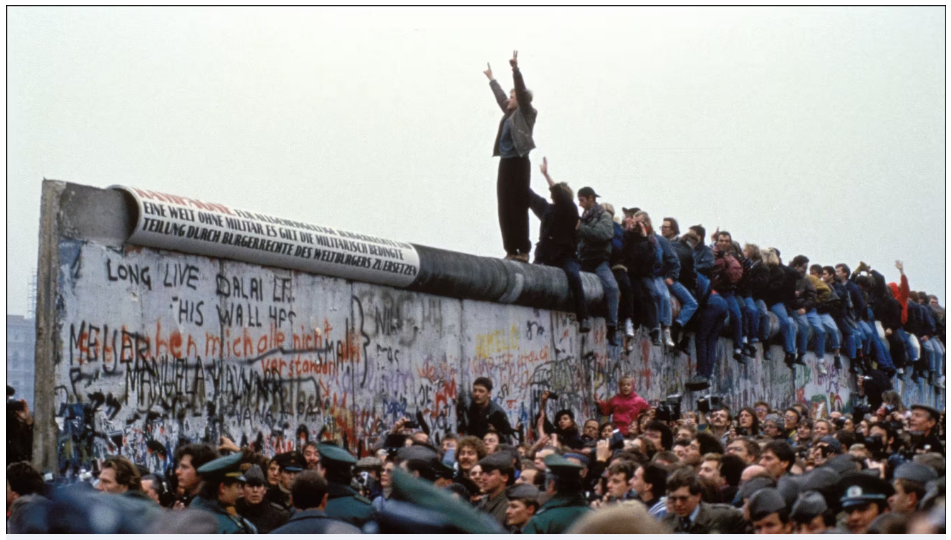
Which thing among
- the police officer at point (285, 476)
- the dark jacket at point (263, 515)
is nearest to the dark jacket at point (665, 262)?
the police officer at point (285, 476)

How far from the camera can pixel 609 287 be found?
798 inches

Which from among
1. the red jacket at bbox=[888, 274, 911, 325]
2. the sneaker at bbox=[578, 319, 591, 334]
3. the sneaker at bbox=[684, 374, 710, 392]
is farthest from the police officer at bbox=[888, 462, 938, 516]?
the red jacket at bbox=[888, 274, 911, 325]

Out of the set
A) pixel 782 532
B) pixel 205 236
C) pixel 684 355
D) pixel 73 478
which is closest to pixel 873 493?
pixel 782 532

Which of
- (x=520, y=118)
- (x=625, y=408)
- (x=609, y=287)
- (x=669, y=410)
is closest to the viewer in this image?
(x=669, y=410)

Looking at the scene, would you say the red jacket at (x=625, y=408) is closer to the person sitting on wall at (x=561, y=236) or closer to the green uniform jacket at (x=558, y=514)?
the person sitting on wall at (x=561, y=236)

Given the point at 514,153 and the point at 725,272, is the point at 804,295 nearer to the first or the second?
the point at 725,272

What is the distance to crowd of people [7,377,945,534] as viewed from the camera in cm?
696

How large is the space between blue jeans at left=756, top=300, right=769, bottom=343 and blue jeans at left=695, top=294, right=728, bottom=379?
4.04 feet

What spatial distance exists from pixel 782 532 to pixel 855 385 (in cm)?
2143

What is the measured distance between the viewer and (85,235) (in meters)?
12.9

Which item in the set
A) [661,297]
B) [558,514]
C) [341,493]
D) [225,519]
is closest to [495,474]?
[558,514]

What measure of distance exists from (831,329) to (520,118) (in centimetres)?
1055

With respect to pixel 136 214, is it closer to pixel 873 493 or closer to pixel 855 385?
pixel 873 493

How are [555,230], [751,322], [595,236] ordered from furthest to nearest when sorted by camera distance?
[751,322]
[595,236]
[555,230]
